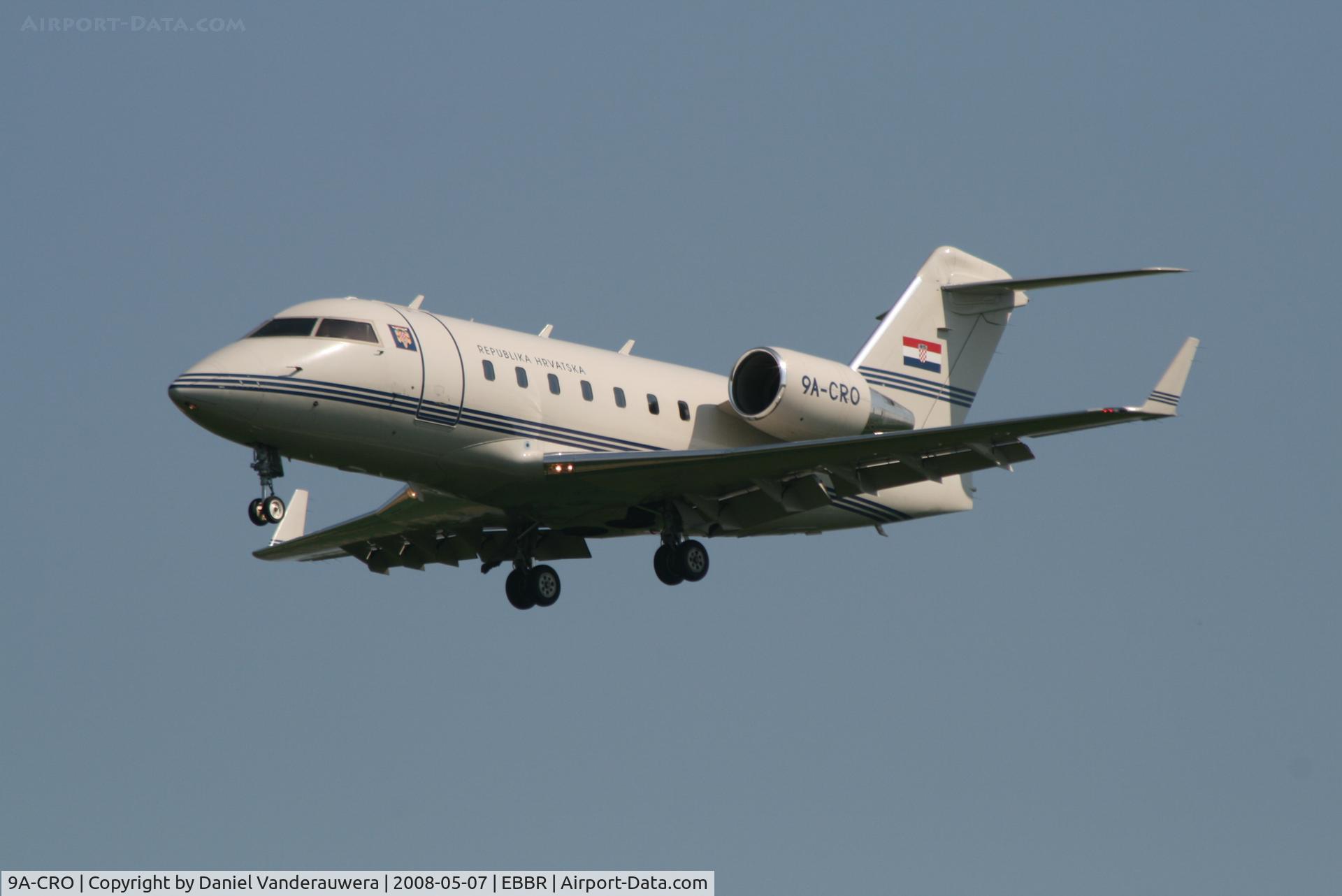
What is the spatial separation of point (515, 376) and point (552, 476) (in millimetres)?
1318

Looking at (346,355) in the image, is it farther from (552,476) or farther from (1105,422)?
Answer: (1105,422)

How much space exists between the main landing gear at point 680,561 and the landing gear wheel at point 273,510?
19.0 ft

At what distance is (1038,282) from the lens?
26844 millimetres

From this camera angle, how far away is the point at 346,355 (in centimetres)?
2169

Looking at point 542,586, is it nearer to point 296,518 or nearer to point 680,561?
point 680,561

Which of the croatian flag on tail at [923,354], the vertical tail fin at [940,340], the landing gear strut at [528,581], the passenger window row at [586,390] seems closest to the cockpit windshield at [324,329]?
the passenger window row at [586,390]

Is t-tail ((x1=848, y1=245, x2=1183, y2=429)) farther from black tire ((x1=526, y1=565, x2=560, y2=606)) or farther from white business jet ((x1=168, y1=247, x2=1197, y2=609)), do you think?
black tire ((x1=526, y1=565, x2=560, y2=606))

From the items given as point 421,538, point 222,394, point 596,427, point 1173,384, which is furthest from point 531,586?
point 1173,384

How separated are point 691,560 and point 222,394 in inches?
273

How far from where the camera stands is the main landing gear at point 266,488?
21047 mm

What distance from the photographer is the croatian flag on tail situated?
2784 cm

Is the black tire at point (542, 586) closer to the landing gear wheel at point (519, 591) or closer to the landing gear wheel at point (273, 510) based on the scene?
the landing gear wheel at point (519, 591)

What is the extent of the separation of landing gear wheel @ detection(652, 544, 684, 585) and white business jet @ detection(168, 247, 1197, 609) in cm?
4

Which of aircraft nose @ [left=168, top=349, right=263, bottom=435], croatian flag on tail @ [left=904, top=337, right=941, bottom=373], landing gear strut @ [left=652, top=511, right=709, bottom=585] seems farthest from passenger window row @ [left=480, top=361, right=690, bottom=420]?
croatian flag on tail @ [left=904, top=337, right=941, bottom=373]
